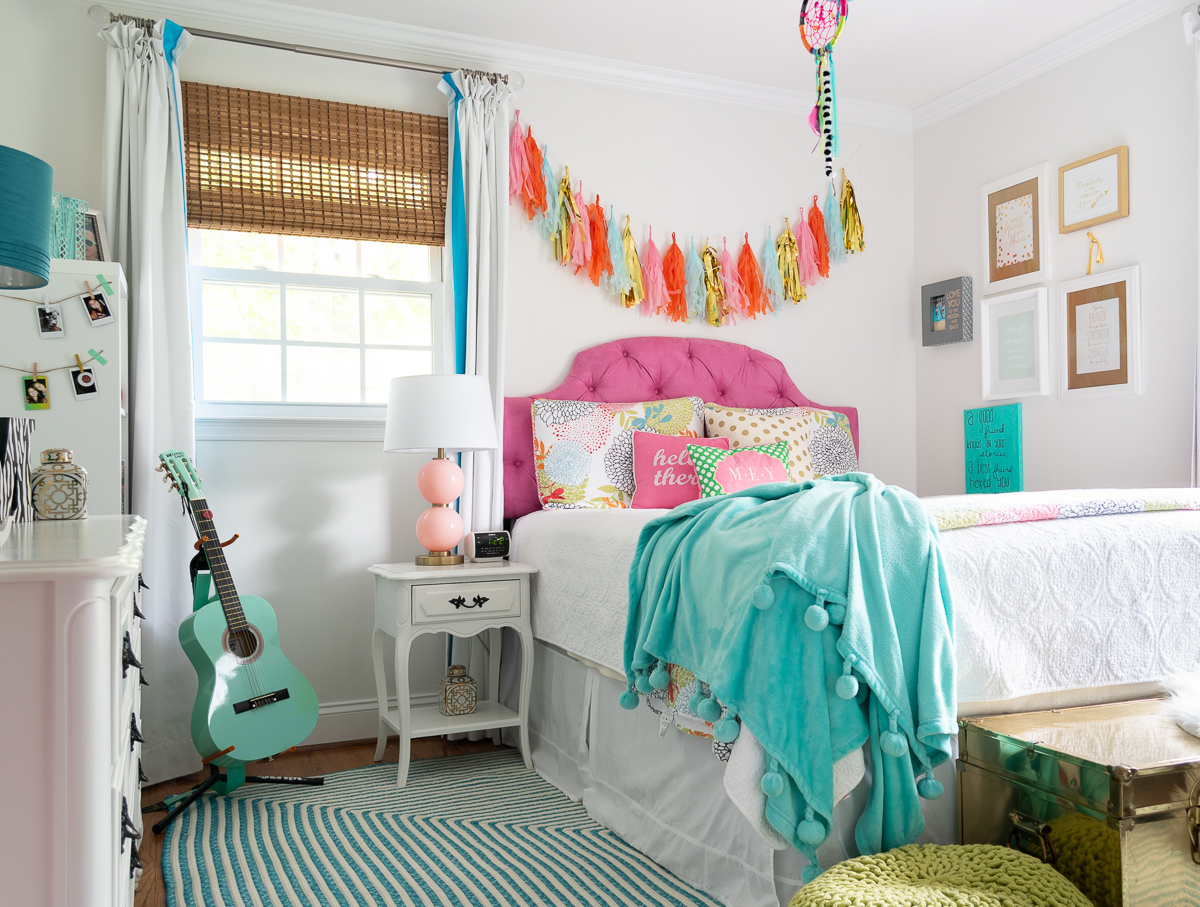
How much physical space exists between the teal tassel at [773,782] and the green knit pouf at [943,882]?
0.14 metres

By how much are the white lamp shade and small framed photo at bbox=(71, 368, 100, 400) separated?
806 millimetres

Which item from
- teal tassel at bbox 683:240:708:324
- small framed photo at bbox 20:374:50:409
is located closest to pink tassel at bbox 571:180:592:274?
teal tassel at bbox 683:240:708:324

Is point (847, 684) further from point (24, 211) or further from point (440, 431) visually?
point (440, 431)

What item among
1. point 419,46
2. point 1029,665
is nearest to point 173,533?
point 419,46

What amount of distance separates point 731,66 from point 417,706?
8.58 ft

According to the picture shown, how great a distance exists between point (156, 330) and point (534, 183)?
138 cm

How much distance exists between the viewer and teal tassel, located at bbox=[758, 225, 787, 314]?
3721 millimetres

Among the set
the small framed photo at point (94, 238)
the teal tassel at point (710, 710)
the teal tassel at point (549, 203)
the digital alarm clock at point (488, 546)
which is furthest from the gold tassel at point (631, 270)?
the teal tassel at point (710, 710)

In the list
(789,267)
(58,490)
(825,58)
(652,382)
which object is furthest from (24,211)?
(789,267)

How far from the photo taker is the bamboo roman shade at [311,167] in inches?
117

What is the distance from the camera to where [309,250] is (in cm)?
322

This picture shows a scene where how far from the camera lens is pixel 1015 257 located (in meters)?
3.51

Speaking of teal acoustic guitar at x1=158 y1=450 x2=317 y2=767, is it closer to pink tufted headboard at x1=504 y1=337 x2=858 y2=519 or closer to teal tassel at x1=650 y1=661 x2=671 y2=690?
pink tufted headboard at x1=504 y1=337 x2=858 y2=519

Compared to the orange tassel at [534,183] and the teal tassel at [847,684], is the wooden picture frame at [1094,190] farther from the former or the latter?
the teal tassel at [847,684]
